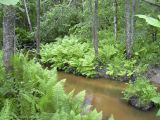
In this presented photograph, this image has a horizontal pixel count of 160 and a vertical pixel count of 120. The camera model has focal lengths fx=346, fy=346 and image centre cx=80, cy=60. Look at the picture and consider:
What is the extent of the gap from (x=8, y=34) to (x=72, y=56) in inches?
403

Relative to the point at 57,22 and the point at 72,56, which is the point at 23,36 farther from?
the point at 72,56

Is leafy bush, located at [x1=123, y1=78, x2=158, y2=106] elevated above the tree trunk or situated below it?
below

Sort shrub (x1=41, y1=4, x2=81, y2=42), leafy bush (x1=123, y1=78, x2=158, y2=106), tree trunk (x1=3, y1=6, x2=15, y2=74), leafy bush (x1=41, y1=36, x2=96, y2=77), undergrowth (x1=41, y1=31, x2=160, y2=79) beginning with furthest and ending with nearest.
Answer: shrub (x1=41, y1=4, x2=81, y2=42) → leafy bush (x1=41, y1=36, x2=96, y2=77) → undergrowth (x1=41, y1=31, x2=160, y2=79) → leafy bush (x1=123, y1=78, x2=158, y2=106) → tree trunk (x1=3, y1=6, x2=15, y2=74)

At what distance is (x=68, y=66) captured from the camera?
17.7 meters

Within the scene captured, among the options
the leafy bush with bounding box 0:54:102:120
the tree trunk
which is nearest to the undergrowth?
the leafy bush with bounding box 0:54:102:120

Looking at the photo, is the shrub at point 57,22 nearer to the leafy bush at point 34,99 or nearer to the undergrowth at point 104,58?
the undergrowth at point 104,58

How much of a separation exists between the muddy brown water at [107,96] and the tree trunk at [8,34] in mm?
3606

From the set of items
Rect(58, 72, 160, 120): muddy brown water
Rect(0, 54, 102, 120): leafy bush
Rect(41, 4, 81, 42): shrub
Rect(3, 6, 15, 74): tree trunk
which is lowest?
Rect(58, 72, 160, 120): muddy brown water

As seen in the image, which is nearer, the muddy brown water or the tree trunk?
the tree trunk

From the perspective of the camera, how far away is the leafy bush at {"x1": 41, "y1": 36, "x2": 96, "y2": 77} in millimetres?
16641

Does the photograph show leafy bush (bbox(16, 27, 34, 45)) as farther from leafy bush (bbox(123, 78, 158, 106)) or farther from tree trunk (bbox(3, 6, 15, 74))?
tree trunk (bbox(3, 6, 15, 74))

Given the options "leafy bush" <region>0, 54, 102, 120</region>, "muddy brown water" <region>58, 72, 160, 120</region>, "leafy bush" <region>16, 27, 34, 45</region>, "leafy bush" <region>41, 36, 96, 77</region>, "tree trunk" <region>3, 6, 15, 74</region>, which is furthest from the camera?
"leafy bush" <region>16, 27, 34, 45</region>

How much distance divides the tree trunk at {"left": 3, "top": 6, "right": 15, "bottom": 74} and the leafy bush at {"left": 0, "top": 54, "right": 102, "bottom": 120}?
8.3 inches

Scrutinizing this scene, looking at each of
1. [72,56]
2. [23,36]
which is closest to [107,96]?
[72,56]
